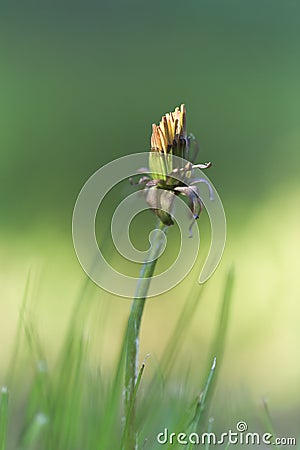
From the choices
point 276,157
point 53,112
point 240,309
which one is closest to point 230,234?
point 240,309

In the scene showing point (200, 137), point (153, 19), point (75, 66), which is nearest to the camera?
point (200, 137)

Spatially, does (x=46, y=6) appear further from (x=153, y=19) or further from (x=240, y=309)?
(x=240, y=309)

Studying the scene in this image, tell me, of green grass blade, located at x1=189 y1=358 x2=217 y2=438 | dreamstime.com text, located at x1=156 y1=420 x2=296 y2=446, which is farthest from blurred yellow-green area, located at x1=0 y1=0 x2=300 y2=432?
green grass blade, located at x1=189 y1=358 x2=217 y2=438

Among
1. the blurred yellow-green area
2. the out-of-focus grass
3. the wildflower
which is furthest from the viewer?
the blurred yellow-green area

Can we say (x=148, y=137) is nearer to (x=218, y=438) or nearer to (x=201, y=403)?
(x=218, y=438)

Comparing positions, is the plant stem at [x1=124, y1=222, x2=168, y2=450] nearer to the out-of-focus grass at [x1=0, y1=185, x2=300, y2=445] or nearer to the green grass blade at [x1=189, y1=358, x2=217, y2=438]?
the green grass blade at [x1=189, y1=358, x2=217, y2=438]

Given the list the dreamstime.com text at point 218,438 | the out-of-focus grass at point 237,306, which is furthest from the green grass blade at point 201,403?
the out-of-focus grass at point 237,306

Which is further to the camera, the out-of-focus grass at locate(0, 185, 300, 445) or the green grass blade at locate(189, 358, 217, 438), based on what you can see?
the out-of-focus grass at locate(0, 185, 300, 445)
